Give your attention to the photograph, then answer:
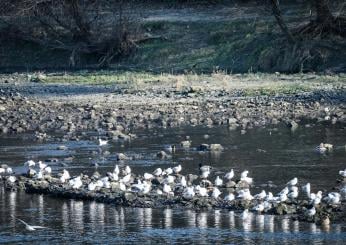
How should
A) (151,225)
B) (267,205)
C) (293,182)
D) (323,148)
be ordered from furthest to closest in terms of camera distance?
(323,148), (293,182), (267,205), (151,225)

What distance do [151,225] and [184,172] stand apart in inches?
177

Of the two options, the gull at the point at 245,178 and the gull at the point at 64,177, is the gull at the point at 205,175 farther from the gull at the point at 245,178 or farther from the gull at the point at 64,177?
the gull at the point at 64,177

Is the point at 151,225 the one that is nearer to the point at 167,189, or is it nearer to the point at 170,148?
the point at 167,189

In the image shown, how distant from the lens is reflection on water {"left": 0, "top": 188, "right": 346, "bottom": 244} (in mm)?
16781

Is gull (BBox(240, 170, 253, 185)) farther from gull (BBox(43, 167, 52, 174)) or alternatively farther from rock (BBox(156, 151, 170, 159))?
gull (BBox(43, 167, 52, 174))

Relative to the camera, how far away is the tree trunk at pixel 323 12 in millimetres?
40531

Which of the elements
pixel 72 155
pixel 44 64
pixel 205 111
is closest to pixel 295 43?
pixel 205 111

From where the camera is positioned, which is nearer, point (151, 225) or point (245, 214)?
point (151, 225)

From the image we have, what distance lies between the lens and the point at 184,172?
22.1 meters

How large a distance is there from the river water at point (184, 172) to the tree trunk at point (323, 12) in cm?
1278

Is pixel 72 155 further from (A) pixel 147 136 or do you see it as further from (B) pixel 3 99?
(B) pixel 3 99

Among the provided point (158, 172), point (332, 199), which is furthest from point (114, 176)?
point (332, 199)

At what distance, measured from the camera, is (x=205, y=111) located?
31031 millimetres

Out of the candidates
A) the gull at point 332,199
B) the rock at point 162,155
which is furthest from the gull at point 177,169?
the gull at point 332,199
